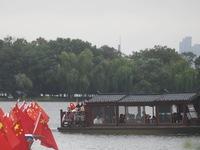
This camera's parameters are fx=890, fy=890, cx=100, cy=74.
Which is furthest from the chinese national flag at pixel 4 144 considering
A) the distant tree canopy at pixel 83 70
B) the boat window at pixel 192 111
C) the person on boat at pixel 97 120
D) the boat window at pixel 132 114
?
the distant tree canopy at pixel 83 70

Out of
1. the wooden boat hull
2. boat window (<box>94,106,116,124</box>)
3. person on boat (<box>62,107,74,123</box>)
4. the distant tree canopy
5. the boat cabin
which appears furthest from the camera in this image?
the distant tree canopy

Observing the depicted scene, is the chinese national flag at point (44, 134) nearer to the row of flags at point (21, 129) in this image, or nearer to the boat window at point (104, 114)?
the row of flags at point (21, 129)

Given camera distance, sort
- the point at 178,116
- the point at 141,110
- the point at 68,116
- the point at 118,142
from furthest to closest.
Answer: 1. the point at 68,116
2. the point at 141,110
3. the point at 178,116
4. the point at 118,142

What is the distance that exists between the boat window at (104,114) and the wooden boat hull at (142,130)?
2.99 feet

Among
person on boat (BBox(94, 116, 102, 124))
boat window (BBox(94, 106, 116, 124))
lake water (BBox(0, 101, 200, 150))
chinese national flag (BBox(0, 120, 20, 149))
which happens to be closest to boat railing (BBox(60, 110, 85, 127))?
person on boat (BBox(94, 116, 102, 124))

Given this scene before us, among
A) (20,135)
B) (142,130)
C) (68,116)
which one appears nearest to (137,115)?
(142,130)

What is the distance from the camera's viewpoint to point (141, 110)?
158 ft

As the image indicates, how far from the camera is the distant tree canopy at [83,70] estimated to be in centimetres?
11150

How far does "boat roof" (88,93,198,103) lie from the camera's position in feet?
154

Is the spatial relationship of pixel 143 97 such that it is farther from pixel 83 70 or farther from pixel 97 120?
pixel 83 70

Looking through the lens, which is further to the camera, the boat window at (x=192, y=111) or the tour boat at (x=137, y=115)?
the boat window at (x=192, y=111)

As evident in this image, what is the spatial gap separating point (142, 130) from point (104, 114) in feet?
9.36

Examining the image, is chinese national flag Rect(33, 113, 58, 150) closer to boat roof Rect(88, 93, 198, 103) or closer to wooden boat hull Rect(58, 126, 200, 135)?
wooden boat hull Rect(58, 126, 200, 135)

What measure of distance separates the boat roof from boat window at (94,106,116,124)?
0.45 m
